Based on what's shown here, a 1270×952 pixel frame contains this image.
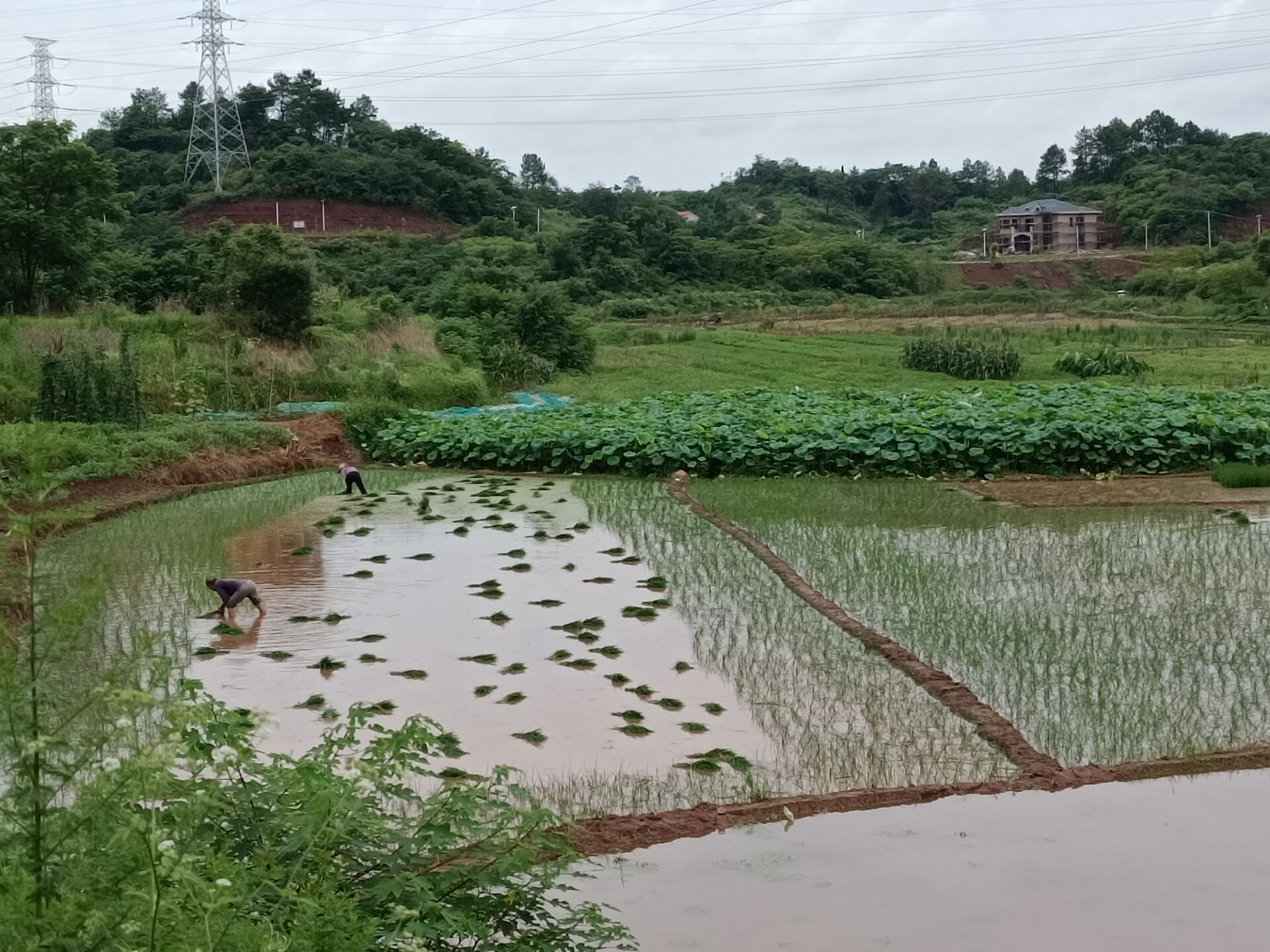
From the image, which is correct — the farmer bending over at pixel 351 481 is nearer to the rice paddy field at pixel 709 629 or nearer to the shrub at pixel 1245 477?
the rice paddy field at pixel 709 629

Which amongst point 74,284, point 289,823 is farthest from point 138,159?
point 289,823

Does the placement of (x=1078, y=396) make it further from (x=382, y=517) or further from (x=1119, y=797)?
(x=1119, y=797)

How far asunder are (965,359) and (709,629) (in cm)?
1993

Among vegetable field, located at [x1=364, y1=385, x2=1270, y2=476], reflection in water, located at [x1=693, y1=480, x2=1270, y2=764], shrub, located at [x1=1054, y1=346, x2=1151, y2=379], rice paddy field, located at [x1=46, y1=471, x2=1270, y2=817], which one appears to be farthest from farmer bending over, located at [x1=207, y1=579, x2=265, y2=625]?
shrub, located at [x1=1054, y1=346, x2=1151, y2=379]

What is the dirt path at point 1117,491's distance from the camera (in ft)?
43.5

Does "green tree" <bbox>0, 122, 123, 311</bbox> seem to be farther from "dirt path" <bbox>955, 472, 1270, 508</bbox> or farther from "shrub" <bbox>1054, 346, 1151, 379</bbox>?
"shrub" <bbox>1054, 346, 1151, 379</bbox>

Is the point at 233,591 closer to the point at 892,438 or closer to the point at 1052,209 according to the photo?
the point at 892,438

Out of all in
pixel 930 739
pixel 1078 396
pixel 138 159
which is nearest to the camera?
pixel 930 739

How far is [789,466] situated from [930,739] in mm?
9629

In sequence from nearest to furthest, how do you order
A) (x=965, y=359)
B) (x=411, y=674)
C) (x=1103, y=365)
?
1. (x=411, y=674)
2. (x=1103, y=365)
3. (x=965, y=359)

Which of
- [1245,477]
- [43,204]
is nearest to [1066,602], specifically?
[1245,477]

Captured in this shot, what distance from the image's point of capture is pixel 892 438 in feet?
51.3

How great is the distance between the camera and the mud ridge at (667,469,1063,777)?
594 cm

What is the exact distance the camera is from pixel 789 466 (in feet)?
51.6
